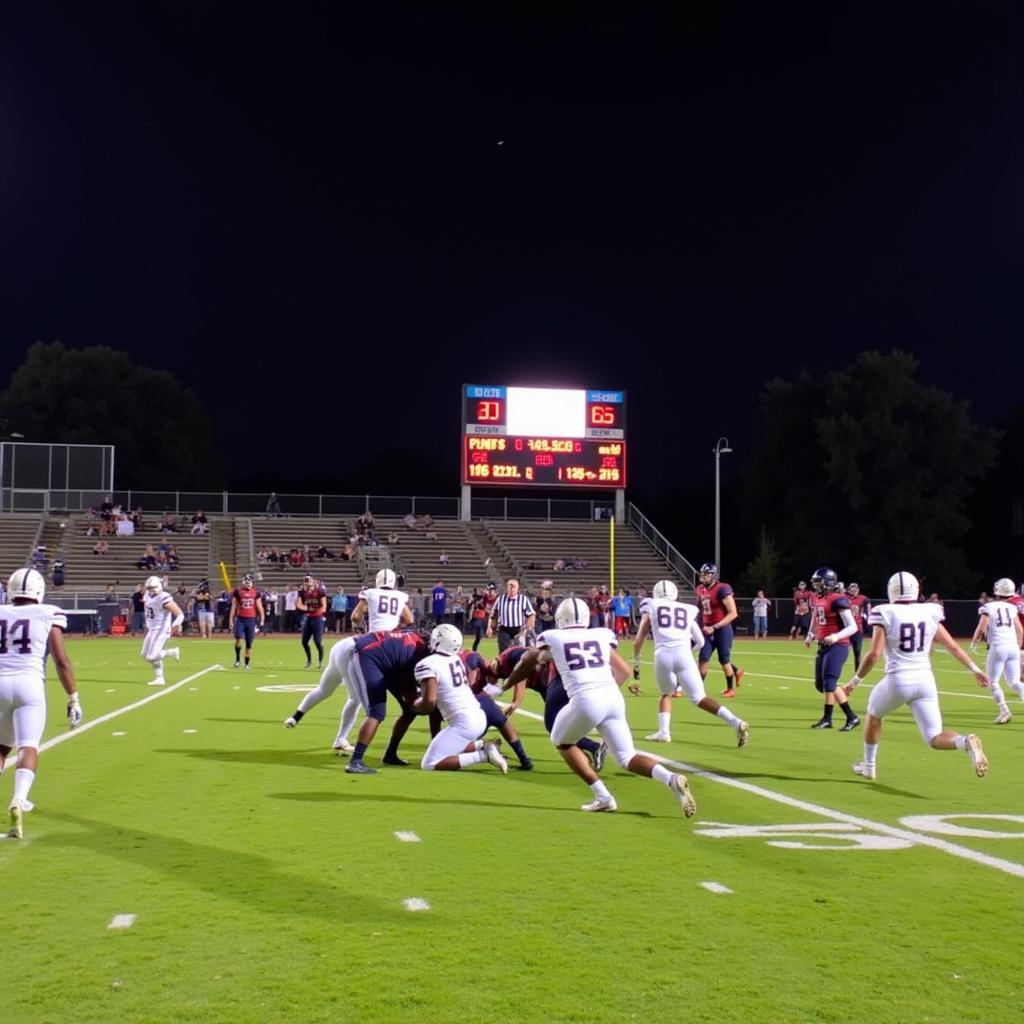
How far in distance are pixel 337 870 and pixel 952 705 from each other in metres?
13.5

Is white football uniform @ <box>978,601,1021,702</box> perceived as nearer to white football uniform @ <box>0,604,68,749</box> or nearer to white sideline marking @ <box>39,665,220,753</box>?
white sideline marking @ <box>39,665,220,753</box>

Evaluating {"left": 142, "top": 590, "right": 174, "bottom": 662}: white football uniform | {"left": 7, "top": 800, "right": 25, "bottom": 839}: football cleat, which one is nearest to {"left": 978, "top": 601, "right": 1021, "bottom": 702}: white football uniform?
{"left": 142, "top": 590, "right": 174, "bottom": 662}: white football uniform

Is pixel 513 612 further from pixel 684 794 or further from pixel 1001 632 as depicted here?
pixel 684 794

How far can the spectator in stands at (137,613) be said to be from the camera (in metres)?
38.9

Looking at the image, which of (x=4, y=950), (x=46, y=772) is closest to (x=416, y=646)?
(x=46, y=772)

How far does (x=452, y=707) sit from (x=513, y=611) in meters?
8.42

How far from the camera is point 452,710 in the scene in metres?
10.1

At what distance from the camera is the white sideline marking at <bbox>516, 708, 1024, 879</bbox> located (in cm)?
684

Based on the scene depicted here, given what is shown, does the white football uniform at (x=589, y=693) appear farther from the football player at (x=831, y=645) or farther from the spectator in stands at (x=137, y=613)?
the spectator in stands at (x=137, y=613)

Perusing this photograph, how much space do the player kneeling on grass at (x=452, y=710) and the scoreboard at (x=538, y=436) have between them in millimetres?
35161

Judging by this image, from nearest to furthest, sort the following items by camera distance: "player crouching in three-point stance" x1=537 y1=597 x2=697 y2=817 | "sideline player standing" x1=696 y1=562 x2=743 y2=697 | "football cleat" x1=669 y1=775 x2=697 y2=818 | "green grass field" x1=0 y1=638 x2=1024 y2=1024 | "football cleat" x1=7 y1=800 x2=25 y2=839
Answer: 1. "green grass field" x1=0 y1=638 x2=1024 y2=1024
2. "football cleat" x1=7 y1=800 x2=25 y2=839
3. "football cleat" x1=669 y1=775 x2=697 y2=818
4. "player crouching in three-point stance" x1=537 y1=597 x2=697 y2=817
5. "sideline player standing" x1=696 y1=562 x2=743 y2=697

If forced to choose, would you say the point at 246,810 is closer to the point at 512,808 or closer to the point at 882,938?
the point at 512,808

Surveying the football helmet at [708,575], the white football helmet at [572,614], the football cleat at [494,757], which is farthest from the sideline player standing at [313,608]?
the white football helmet at [572,614]

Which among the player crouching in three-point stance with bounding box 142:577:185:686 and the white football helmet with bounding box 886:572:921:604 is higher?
the white football helmet with bounding box 886:572:921:604
